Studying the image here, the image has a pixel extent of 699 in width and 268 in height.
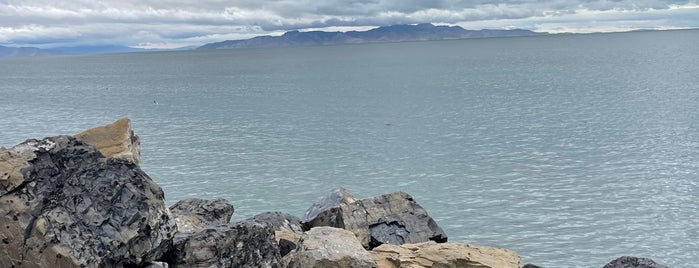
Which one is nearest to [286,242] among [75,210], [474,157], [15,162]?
[75,210]

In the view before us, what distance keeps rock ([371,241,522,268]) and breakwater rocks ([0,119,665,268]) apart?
18 mm

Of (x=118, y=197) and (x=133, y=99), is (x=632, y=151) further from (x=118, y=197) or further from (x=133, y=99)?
(x=133, y=99)

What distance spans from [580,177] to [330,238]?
17.3 m

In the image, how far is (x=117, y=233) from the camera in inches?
342

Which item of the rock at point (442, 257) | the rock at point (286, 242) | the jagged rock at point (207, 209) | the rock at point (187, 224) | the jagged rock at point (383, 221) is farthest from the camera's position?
the jagged rock at point (207, 209)

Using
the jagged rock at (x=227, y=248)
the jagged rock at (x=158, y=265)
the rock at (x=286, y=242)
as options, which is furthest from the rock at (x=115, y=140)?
the jagged rock at (x=158, y=265)

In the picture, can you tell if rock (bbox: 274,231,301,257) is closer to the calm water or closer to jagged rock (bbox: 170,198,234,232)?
jagged rock (bbox: 170,198,234,232)

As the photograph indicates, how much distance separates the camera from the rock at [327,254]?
404 inches

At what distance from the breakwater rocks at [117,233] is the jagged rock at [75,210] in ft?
0.04

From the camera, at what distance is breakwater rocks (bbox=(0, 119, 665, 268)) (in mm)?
8469

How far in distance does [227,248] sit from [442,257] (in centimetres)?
399

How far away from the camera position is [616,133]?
36688 millimetres

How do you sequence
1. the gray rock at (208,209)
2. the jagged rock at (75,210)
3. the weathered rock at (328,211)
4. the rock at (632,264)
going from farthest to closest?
1. the gray rock at (208,209)
2. the weathered rock at (328,211)
3. the rock at (632,264)
4. the jagged rock at (75,210)

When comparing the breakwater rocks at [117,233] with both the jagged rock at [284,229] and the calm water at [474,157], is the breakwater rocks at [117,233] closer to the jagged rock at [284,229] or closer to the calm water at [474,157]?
the jagged rock at [284,229]
